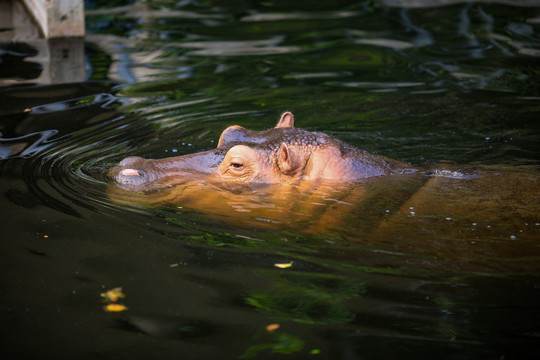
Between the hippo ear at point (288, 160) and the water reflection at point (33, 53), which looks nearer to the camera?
the hippo ear at point (288, 160)

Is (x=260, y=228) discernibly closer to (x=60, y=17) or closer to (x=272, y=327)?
(x=272, y=327)

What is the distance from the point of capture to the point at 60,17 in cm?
1036

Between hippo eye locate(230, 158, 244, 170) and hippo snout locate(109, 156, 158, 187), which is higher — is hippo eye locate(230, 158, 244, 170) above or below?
above

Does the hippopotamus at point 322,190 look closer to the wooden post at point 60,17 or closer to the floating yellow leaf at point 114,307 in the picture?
the floating yellow leaf at point 114,307

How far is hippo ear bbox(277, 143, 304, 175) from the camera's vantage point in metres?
5.34

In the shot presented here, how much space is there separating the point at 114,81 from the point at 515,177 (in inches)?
229

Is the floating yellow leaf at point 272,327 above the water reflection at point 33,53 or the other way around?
the other way around

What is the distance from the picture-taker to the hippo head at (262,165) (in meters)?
5.40

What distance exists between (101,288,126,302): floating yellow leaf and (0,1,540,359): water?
1.9 inches

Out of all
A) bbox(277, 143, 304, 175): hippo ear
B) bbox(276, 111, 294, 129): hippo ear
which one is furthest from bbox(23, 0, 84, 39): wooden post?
bbox(277, 143, 304, 175): hippo ear

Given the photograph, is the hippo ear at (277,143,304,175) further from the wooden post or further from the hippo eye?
the wooden post

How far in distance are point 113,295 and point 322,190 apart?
2112 millimetres

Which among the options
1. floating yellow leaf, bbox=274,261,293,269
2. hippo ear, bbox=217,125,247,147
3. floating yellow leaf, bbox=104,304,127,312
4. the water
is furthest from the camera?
hippo ear, bbox=217,125,247,147

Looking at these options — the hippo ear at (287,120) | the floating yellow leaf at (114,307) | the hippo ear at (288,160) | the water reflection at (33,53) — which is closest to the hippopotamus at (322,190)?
the hippo ear at (288,160)
